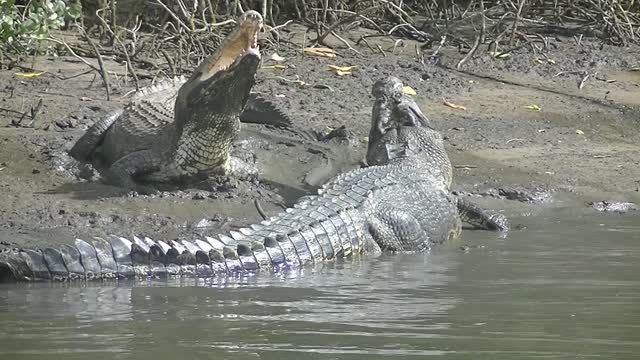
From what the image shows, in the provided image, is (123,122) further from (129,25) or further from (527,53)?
(527,53)

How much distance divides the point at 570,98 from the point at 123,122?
4.35m

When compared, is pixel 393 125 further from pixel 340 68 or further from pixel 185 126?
pixel 340 68

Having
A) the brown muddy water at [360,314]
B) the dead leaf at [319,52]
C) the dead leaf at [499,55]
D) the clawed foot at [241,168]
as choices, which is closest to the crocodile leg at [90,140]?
the clawed foot at [241,168]

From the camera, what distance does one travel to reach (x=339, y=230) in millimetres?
6789

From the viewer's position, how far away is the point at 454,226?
25.2 feet

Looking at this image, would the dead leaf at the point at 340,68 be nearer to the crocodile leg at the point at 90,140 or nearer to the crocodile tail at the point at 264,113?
the crocodile tail at the point at 264,113

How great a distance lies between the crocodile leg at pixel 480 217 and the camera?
7848 millimetres

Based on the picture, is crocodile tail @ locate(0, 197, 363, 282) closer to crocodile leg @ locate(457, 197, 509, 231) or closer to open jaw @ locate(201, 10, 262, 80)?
open jaw @ locate(201, 10, 262, 80)

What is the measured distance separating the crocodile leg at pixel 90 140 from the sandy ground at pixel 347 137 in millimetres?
104

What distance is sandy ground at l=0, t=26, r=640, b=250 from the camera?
24.5ft

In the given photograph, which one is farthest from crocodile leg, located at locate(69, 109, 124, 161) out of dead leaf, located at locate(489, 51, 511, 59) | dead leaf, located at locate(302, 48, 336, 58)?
dead leaf, located at locate(489, 51, 511, 59)

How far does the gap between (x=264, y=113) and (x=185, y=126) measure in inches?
58.0

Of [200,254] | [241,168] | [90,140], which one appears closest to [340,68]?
[241,168]

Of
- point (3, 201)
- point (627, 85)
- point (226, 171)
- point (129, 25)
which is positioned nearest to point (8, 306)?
point (3, 201)
